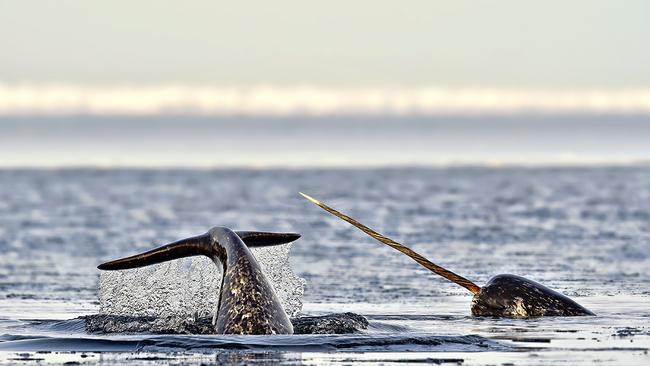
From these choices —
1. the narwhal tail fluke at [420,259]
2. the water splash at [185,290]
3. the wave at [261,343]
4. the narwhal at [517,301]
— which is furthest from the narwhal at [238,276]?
the narwhal at [517,301]

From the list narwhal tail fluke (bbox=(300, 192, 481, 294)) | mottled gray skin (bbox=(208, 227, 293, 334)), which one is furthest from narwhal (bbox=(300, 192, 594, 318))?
mottled gray skin (bbox=(208, 227, 293, 334))

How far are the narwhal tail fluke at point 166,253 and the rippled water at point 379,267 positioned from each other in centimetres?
108

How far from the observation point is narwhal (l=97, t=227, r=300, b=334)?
2072 cm

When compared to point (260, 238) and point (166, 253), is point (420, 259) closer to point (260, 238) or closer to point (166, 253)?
point (260, 238)

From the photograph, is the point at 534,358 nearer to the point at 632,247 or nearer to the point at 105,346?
the point at 105,346

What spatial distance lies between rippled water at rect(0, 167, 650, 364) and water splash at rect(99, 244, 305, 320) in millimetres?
865

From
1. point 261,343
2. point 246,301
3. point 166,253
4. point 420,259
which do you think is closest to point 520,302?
point 420,259

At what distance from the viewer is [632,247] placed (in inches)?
1563

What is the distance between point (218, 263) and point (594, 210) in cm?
3830

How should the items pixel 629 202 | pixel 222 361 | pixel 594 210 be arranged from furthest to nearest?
pixel 629 202, pixel 594 210, pixel 222 361

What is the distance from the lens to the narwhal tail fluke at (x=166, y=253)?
21219mm

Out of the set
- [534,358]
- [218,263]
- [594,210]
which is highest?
[594,210]

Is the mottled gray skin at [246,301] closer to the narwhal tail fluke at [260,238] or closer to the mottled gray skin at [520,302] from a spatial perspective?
the narwhal tail fluke at [260,238]

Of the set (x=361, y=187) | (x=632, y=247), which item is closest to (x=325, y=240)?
(x=632, y=247)
